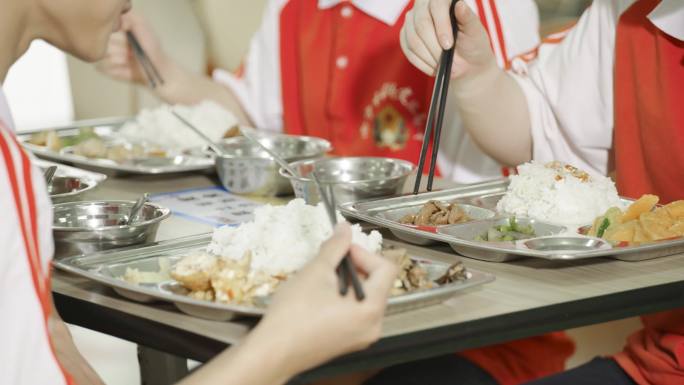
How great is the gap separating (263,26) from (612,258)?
1735 mm

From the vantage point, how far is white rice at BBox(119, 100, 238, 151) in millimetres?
2250

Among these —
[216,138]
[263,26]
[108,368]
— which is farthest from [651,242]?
[108,368]

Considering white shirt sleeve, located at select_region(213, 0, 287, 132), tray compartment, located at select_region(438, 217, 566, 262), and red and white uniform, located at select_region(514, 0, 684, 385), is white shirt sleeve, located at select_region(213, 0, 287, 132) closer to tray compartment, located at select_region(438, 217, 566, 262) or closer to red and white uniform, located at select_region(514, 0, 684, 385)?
red and white uniform, located at select_region(514, 0, 684, 385)

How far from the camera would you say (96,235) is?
141 centimetres

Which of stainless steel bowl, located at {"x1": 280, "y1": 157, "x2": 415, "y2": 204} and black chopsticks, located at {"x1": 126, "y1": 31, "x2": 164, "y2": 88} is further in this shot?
black chopsticks, located at {"x1": 126, "y1": 31, "x2": 164, "y2": 88}

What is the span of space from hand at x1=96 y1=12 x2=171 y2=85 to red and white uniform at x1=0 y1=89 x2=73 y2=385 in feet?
5.58

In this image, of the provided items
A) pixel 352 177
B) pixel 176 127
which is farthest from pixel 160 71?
pixel 352 177

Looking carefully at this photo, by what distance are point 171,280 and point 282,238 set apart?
156 mm

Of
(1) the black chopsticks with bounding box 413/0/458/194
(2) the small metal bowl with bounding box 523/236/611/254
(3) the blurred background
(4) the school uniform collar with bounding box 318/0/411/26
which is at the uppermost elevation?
(4) the school uniform collar with bounding box 318/0/411/26

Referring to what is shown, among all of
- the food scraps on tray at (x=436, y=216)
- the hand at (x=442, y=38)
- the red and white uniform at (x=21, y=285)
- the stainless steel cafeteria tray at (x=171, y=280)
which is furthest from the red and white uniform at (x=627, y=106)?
the red and white uniform at (x=21, y=285)

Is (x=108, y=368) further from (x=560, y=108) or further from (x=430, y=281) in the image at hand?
(x=430, y=281)

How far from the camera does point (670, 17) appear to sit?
1772 mm

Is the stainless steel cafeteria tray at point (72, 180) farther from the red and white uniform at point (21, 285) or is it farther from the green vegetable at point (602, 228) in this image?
the green vegetable at point (602, 228)

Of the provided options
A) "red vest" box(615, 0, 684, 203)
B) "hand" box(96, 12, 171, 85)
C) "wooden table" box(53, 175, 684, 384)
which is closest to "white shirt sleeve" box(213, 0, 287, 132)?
"hand" box(96, 12, 171, 85)
